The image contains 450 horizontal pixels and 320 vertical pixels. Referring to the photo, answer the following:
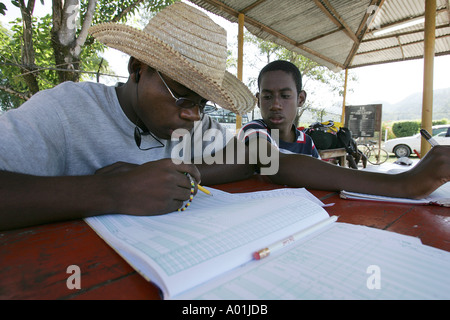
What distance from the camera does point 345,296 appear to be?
14.2 inches

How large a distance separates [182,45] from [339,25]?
4367 mm

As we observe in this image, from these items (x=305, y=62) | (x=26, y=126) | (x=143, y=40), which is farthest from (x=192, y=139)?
(x=305, y=62)

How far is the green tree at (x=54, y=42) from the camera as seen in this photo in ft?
8.28

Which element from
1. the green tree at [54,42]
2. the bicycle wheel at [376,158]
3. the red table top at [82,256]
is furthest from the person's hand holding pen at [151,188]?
the bicycle wheel at [376,158]

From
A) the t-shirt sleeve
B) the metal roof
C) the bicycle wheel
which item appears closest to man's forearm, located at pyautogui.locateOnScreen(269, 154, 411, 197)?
the t-shirt sleeve

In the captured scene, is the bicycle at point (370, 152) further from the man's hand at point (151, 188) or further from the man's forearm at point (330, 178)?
the man's hand at point (151, 188)

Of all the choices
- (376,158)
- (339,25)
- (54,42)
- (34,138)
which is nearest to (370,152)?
(376,158)

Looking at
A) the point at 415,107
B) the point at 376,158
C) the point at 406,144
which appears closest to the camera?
the point at 376,158

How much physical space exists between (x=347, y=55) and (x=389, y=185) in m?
5.71

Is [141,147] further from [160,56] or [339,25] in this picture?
[339,25]

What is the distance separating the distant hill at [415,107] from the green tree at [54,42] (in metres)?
71.8

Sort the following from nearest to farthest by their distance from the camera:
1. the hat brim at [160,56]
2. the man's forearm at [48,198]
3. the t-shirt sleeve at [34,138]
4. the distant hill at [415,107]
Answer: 1. the man's forearm at [48,198]
2. the t-shirt sleeve at [34,138]
3. the hat brim at [160,56]
4. the distant hill at [415,107]

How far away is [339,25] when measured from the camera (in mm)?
4250
